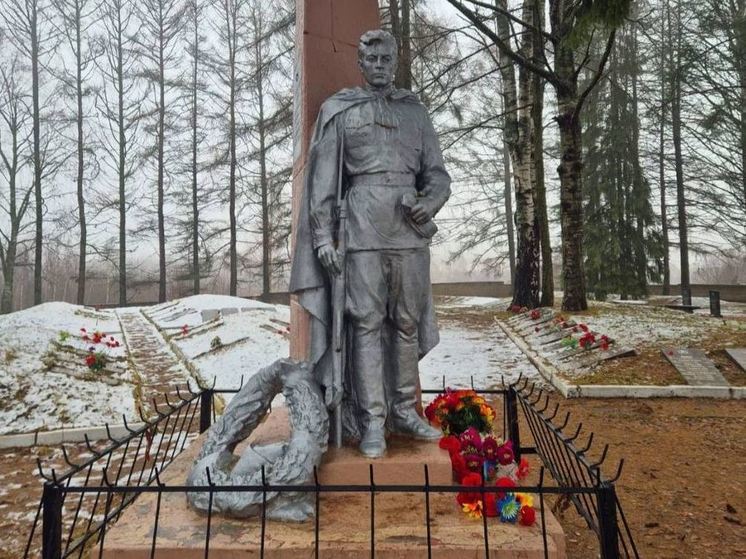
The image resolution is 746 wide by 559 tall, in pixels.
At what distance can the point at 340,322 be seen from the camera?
117 inches

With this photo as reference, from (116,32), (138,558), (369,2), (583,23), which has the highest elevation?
(116,32)

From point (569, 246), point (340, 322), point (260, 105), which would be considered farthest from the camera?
point (260, 105)

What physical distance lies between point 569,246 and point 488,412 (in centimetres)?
846

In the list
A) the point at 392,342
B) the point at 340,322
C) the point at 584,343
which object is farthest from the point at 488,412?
the point at 584,343

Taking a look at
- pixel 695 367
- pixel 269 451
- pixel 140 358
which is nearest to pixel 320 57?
pixel 269 451

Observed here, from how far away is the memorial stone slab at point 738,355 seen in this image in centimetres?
728

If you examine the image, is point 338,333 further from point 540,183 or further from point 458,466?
point 540,183

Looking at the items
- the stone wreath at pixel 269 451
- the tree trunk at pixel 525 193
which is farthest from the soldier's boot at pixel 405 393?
the tree trunk at pixel 525 193

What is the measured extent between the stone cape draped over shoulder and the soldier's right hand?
0.15 metres

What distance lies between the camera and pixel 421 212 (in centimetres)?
303

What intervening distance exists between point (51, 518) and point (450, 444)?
186 centimetres

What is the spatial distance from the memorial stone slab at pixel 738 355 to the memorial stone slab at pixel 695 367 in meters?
0.33

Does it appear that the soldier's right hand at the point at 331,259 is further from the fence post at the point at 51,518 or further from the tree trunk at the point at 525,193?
the tree trunk at the point at 525,193

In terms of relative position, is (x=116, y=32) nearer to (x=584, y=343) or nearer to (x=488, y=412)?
(x=584, y=343)
